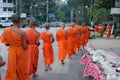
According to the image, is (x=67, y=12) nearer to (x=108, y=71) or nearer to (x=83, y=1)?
(x=83, y=1)

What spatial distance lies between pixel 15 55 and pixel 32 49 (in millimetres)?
2726

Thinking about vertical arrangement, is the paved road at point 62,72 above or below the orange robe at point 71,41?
below

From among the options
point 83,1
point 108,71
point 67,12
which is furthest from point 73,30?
point 67,12

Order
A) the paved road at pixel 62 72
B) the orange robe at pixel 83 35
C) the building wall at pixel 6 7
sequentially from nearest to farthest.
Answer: the paved road at pixel 62 72, the orange robe at pixel 83 35, the building wall at pixel 6 7

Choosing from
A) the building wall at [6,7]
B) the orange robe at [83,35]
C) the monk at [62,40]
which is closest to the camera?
the monk at [62,40]

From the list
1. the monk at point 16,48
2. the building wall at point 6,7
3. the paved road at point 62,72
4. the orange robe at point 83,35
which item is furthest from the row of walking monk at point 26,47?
the building wall at point 6,7

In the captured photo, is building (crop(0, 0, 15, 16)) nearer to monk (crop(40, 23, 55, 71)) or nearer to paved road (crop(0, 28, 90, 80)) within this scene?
paved road (crop(0, 28, 90, 80))

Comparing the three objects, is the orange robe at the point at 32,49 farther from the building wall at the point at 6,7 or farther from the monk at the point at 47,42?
the building wall at the point at 6,7

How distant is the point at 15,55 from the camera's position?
28.3 feet

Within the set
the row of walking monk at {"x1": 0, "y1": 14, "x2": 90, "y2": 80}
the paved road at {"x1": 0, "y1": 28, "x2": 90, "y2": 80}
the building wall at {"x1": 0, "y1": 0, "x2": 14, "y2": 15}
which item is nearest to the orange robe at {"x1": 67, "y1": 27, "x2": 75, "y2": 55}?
the row of walking monk at {"x1": 0, "y1": 14, "x2": 90, "y2": 80}

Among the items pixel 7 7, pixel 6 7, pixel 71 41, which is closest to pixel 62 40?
pixel 71 41

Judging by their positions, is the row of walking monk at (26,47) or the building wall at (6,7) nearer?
the row of walking monk at (26,47)

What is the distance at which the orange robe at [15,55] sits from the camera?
8562mm

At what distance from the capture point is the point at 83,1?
287 feet
